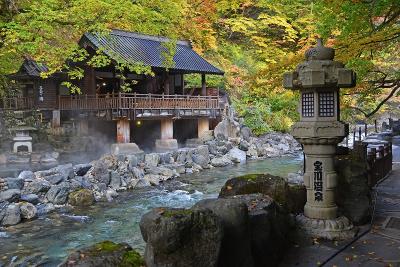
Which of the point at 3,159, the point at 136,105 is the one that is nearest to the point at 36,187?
the point at 3,159

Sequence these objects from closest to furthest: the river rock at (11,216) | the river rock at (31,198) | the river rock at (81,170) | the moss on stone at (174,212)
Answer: the moss on stone at (174,212), the river rock at (11,216), the river rock at (31,198), the river rock at (81,170)

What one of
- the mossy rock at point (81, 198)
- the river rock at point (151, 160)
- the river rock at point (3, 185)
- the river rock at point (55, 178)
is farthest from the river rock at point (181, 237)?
the river rock at point (151, 160)

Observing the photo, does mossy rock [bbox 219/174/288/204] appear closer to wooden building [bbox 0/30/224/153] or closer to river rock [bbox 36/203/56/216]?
river rock [bbox 36/203/56/216]

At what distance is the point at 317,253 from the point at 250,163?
68.7ft

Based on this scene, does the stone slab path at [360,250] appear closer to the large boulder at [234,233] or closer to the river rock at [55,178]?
the large boulder at [234,233]

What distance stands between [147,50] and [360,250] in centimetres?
2429

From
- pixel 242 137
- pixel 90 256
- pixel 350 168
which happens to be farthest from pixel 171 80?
pixel 90 256

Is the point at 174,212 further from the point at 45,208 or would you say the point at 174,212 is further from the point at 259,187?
the point at 45,208

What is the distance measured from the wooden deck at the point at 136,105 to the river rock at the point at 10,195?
9.74 metres

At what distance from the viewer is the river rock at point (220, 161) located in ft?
86.2

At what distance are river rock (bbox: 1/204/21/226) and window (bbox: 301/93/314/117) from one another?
433 inches

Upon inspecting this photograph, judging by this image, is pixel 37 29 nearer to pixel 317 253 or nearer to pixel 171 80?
pixel 317 253

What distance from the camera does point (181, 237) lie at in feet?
13.9

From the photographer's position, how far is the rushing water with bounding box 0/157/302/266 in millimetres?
10914
